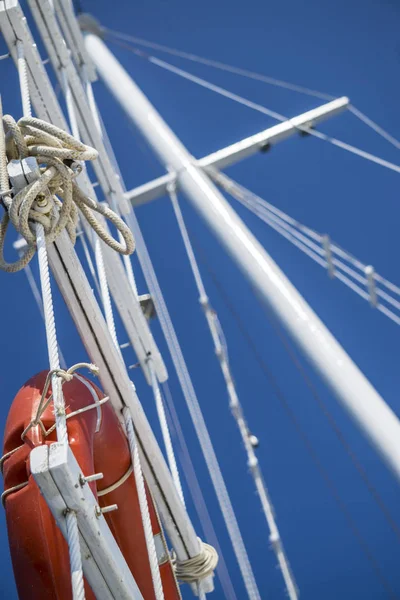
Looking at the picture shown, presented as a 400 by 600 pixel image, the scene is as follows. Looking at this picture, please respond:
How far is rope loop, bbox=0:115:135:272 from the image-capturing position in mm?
1871

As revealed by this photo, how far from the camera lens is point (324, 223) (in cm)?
909

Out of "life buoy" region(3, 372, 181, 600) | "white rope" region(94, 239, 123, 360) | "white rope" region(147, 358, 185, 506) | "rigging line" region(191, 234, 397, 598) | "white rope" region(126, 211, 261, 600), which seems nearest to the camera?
"life buoy" region(3, 372, 181, 600)

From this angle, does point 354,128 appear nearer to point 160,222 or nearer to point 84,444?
point 160,222

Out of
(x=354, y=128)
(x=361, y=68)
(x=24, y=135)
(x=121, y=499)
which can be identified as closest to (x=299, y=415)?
(x=354, y=128)

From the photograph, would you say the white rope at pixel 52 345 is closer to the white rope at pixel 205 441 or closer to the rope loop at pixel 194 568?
the rope loop at pixel 194 568

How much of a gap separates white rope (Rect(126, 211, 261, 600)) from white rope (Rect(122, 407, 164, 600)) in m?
1.29

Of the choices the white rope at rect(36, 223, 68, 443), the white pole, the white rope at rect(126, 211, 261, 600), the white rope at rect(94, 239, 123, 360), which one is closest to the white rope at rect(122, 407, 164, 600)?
the white rope at rect(94, 239, 123, 360)

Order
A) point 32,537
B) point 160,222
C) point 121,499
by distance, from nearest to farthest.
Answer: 1. point 32,537
2. point 121,499
3. point 160,222

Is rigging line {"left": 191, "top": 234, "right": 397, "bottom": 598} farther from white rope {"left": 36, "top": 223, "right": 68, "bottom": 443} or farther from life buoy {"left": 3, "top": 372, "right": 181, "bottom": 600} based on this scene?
white rope {"left": 36, "top": 223, "right": 68, "bottom": 443}

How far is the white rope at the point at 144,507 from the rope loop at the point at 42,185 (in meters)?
0.62

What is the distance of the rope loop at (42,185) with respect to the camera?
187cm

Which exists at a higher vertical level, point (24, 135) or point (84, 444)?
point (24, 135)

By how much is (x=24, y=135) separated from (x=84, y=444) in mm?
832

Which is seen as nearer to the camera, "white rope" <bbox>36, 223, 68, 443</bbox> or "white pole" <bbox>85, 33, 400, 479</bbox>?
"white rope" <bbox>36, 223, 68, 443</bbox>
